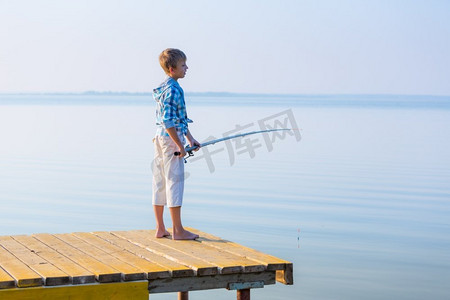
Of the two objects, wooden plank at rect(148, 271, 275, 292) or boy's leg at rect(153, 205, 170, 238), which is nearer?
wooden plank at rect(148, 271, 275, 292)

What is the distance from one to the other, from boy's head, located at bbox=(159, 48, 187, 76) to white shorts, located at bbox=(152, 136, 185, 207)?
45cm

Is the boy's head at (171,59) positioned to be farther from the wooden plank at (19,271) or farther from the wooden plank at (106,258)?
the wooden plank at (19,271)

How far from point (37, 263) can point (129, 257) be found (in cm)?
54

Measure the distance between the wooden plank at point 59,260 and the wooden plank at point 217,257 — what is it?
715mm

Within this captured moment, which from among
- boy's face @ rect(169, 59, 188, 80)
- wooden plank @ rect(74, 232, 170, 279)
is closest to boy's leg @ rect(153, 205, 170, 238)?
wooden plank @ rect(74, 232, 170, 279)

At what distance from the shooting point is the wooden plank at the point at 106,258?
4.54 meters

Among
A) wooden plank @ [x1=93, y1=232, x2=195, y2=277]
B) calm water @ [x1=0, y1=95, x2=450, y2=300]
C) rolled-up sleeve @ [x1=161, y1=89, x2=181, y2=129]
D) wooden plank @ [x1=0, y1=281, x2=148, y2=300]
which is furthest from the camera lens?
calm water @ [x1=0, y1=95, x2=450, y2=300]

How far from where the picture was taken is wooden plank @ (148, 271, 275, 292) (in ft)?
15.3

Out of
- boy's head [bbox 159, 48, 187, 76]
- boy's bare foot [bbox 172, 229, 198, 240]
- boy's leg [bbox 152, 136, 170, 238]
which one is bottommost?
boy's bare foot [bbox 172, 229, 198, 240]

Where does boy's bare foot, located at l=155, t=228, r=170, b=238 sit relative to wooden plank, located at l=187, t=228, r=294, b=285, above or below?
above

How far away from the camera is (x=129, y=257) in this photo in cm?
500

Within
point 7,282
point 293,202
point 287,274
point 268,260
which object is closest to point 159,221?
point 268,260

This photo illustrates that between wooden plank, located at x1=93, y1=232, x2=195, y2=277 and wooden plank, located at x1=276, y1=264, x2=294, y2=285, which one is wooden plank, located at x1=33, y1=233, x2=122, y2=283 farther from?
wooden plank, located at x1=276, y1=264, x2=294, y2=285

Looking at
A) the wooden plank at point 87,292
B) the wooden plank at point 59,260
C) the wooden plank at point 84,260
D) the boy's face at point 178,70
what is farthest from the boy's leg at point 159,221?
the wooden plank at point 87,292
